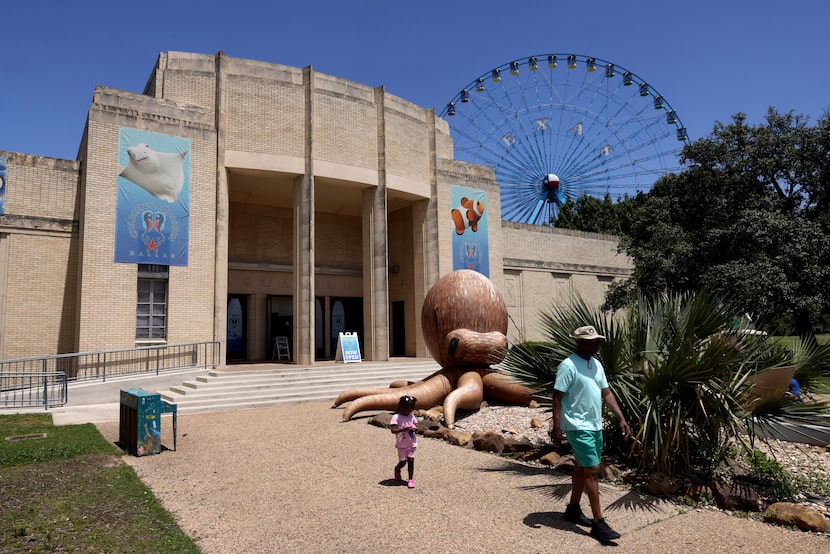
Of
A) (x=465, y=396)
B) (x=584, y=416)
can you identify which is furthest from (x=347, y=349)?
(x=584, y=416)

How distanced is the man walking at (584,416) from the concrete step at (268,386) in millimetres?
10994

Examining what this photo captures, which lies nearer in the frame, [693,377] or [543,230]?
[693,377]

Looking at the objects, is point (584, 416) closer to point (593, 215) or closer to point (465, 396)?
point (465, 396)

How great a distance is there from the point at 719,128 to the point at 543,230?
1187 cm

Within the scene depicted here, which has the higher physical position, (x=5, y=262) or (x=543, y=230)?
(x=543, y=230)

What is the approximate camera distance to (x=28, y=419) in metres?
12.1

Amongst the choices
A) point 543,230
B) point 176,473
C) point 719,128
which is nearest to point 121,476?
point 176,473

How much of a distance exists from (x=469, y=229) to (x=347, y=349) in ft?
26.9

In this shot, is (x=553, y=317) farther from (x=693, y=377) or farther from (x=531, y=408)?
(x=531, y=408)

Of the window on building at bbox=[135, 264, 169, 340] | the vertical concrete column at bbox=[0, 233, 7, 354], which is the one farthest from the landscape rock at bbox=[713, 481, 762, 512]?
the vertical concrete column at bbox=[0, 233, 7, 354]

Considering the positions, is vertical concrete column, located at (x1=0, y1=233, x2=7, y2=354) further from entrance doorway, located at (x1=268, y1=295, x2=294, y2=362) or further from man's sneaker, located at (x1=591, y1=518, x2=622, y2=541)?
man's sneaker, located at (x1=591, y1=518, x2=622, y2=541)

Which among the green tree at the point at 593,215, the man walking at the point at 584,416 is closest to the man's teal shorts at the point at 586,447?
the man walking at the point at 584,416

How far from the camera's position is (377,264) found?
22484mm

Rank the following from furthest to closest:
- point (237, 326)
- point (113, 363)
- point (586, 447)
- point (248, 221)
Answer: point (248, 221), point (237, 326), point (113, 363), point (586, 447)
